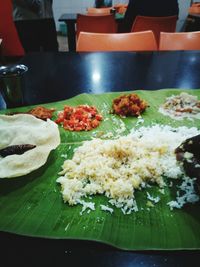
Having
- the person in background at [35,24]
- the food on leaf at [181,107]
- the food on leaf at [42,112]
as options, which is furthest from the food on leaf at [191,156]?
the person in background at [35,24]

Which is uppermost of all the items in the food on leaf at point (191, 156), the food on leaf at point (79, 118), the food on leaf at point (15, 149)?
the food on leaf at point (191, 156)

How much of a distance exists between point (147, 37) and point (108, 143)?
2.30 metres

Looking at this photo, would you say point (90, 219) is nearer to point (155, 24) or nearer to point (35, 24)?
point (155, 24)

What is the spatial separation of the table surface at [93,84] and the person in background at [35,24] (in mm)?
1861

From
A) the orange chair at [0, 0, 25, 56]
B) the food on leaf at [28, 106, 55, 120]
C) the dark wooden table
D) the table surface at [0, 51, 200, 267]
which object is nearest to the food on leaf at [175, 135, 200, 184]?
the table surface at [0, 51, 200, 267]

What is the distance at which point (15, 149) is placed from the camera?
141 cm

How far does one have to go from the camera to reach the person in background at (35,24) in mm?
4457

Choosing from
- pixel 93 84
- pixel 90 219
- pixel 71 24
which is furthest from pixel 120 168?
pixel 71 24

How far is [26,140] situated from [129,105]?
850 mm

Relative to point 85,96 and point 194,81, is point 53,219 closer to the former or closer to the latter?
point 85,96

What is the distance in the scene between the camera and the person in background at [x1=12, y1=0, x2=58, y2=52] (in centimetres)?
446

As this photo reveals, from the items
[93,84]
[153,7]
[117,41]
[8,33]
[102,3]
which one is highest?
[153,7]

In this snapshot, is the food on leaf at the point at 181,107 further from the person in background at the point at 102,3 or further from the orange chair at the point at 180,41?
the person in background at the point at 102,3

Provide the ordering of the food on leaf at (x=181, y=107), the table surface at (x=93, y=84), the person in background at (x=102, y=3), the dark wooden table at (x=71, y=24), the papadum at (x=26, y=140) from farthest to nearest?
the person in background at (x=102, y=3)
the dark wooden table at (x=71, y=24)
the food on leaf at (x=181, y=107)
the papadum at (x=26, y=140)
the table surface at (x=93, y=84)
